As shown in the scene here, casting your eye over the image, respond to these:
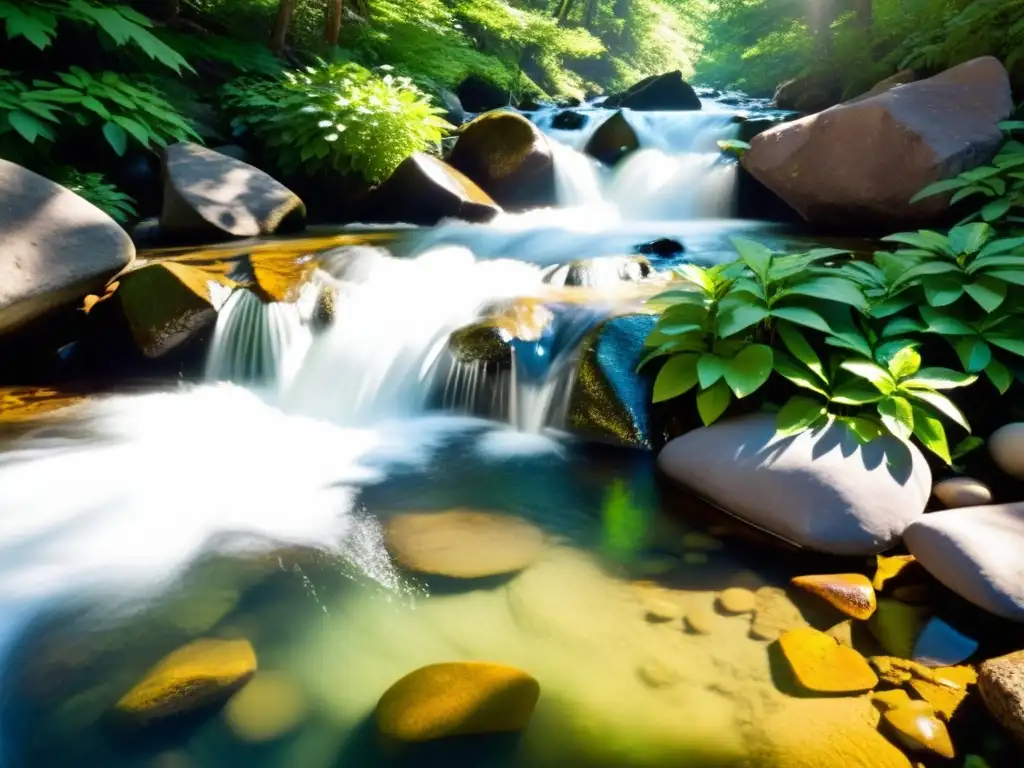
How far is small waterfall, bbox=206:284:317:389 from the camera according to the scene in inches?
188

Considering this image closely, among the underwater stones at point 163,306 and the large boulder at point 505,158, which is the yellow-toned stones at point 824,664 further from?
the large boulder at point 505,158

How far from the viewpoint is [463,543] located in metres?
2.94

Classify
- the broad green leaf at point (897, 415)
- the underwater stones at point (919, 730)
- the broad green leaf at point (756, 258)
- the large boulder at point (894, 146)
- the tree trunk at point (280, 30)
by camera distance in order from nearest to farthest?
the underwater stones at point (919, 730) → the broad green leaf at point (897, 415) → the broad green leaf at point (756, 258) → the large boulder at point (894, 146) → the tree trunk at point (280, 30)

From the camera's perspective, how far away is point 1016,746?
1.86 m

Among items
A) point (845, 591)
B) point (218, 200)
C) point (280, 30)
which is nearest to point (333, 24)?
point (280, 30)

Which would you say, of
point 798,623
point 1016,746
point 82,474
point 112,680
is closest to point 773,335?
point 798,623

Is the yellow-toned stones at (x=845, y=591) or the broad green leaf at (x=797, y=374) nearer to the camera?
the yellow-toned stones at (x=845, y=591)

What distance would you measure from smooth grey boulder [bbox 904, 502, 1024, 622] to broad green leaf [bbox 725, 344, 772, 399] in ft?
2.99

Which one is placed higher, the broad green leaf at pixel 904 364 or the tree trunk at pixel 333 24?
the tree trunk at pixel 333 24

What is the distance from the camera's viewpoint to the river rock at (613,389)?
3.84 m

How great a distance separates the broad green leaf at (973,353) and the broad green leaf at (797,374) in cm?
71

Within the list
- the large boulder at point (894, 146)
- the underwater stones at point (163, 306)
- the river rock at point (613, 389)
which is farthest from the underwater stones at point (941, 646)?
the underwater stones at point (163, 306)

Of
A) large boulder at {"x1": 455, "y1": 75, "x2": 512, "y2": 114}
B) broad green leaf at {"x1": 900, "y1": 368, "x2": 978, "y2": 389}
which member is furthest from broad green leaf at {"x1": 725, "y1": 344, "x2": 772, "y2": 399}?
large boulder at {"x1": 455, "y1": 75, "x2": 512, "y2": 114}

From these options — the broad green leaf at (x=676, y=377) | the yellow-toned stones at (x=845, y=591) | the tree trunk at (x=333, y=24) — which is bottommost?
the yellow-toned stones at (x=845, y=591)
